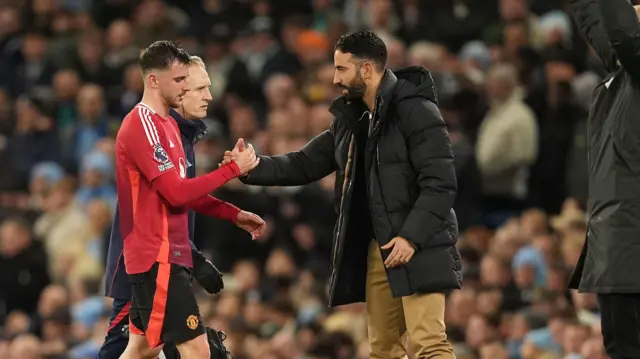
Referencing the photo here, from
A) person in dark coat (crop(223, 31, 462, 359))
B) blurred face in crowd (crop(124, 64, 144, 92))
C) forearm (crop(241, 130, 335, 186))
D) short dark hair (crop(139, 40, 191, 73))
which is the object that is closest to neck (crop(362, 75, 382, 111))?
person in dark coat (crop(223, 31, 462, 359))

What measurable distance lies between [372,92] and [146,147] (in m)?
1.20

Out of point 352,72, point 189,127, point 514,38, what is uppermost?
point 352,72

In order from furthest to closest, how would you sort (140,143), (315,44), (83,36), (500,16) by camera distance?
(83,36) → (315,44) → (500,16) → (140,143)

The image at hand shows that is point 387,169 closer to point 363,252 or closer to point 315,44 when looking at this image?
point 363,252

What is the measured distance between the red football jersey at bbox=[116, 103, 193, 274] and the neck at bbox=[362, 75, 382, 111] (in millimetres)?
1014

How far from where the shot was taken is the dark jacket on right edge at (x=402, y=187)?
22.8ft

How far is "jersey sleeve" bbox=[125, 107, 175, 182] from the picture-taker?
6.61m

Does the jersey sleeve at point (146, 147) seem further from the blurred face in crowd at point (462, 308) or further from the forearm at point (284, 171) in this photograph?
the blurred face in crowd at point (462, 308)

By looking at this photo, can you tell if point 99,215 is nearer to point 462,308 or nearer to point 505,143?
point 505,143

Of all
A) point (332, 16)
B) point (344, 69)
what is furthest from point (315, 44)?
point (344, 69)

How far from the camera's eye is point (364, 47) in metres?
7.17

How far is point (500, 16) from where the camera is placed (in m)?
13.6

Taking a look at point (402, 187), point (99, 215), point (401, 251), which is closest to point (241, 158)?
point (402, 187)

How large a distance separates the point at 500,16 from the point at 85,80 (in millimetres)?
4330
